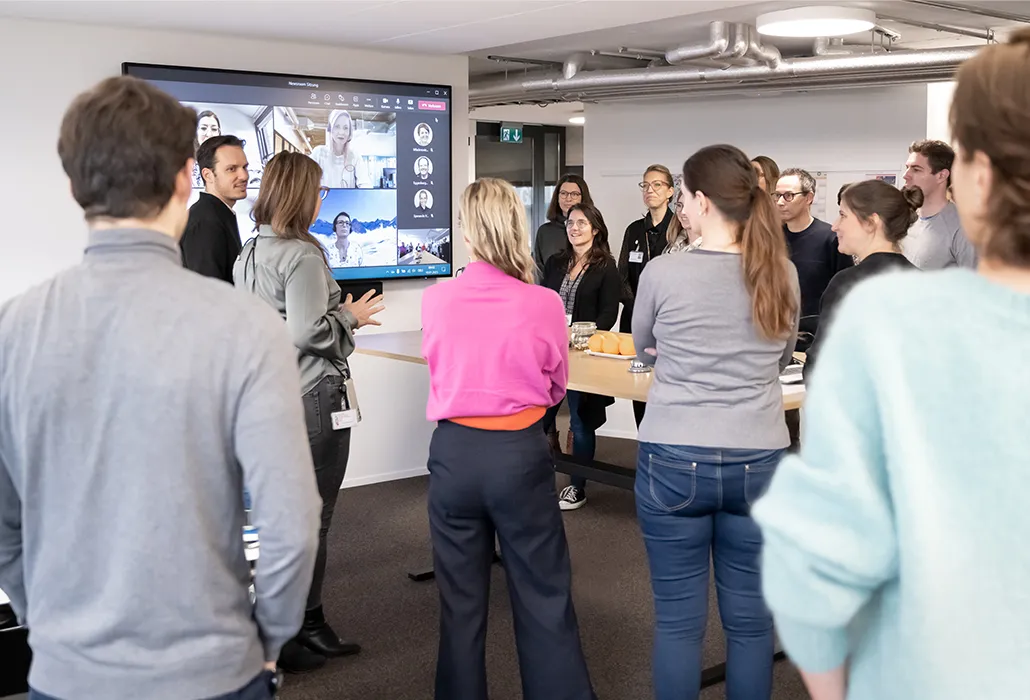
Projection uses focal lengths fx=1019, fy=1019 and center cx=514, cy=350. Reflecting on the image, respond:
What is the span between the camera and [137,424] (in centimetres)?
135

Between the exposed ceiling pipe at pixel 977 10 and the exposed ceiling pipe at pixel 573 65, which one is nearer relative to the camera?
the exposed ceiling pipe at pixel 977 10

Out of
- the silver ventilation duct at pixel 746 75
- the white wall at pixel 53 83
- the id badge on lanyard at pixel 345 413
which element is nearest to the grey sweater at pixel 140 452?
the id badge on lanyard at pixel 345 413

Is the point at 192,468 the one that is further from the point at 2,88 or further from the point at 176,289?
the point at 2,88

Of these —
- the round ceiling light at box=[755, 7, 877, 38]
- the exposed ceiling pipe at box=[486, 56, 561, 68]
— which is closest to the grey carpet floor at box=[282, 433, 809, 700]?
the round ceiling light at box=[755, 7, 877, 38]

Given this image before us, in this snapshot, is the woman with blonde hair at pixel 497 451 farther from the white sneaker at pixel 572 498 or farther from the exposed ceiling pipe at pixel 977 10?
the exposed ceiling pipe at pixel 977 10

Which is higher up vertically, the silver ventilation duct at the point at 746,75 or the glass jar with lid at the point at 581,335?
the silver ventilation duct at the point at 746,75

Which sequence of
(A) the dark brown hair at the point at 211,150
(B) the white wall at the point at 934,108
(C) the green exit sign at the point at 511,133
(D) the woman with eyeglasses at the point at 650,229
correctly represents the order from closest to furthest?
(A) the dark brown hair at the point at 211,150 < (D) the woman with eyeglasses at the point at 650,229 < (B) the white wall at the point at 934,108 < (C) the green exit sign at the point at 511,133

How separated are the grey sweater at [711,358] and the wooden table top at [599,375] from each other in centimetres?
62

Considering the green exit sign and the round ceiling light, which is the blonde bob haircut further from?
the green exit sign

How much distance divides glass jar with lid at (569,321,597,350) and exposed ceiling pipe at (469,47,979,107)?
271 centimetres

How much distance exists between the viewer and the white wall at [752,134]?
732 centimetres

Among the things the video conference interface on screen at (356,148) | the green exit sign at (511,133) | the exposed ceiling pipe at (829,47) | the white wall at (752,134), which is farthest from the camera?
the green exit sign at (511,133)

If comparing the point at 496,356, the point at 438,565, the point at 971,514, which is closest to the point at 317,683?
the point at 438,565

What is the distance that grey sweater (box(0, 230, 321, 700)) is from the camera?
135 cm
